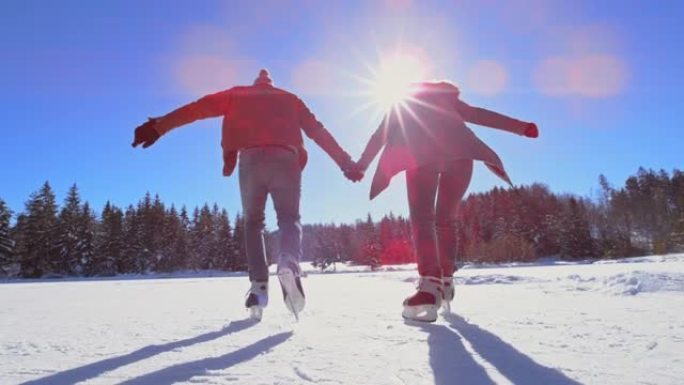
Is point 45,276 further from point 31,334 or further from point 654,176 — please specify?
point 654,176

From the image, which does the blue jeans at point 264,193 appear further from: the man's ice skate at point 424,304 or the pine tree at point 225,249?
the pine tree at point 225,249

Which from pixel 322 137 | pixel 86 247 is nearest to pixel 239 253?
pixel 86 247

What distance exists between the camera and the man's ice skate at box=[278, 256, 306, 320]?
2676 mm

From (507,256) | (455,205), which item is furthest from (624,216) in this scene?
(455,205)

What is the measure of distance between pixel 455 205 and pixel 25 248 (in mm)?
54811

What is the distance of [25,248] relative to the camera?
1806 inches

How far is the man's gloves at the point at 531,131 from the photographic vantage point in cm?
349

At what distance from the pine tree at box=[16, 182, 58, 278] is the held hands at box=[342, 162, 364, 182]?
5314 cm

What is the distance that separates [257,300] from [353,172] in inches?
57.6

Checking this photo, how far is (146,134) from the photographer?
3488 mm

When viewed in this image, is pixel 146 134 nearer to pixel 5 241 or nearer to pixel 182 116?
pixel 182 116

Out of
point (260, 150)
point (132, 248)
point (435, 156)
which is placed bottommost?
point (435, 156)

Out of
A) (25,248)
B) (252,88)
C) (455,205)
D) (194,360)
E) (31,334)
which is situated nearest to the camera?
(194,360)

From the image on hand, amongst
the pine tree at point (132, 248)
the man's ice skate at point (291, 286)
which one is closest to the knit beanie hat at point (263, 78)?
the man's ice skate at point (291, 286)
